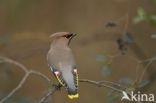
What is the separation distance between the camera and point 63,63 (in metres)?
3.34

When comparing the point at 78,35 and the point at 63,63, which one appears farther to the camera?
the point at 78,35

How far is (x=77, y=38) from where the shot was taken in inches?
197

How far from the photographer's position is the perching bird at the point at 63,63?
10.6ft

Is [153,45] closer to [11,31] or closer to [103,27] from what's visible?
[103,27]

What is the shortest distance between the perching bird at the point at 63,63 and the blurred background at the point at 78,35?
1477 mm

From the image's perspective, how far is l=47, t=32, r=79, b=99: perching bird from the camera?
3236 mm

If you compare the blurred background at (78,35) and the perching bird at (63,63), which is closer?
the perching bird at (63,63)

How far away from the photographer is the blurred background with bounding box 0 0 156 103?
4.88 meters

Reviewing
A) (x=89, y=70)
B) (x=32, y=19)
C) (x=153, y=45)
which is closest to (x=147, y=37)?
(x=153, y=45)

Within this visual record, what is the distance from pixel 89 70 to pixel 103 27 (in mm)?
275

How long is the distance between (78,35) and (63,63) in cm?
164

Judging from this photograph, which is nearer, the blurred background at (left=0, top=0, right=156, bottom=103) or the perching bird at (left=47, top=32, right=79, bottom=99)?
the perching bird at (left=47, top=32, right=79, bottom=99)

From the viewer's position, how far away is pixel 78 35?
16.3 ft

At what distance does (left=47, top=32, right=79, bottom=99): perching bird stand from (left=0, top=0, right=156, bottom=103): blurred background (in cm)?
148
